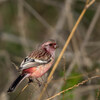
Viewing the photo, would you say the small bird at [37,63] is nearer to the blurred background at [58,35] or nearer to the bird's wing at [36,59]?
the bird's wing at [36,59]

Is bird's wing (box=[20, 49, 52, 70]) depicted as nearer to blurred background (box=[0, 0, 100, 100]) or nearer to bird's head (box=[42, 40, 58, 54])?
bird's head (box=[42, 40, 58, 54])

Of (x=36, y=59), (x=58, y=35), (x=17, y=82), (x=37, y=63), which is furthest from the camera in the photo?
(x=58, y=35)

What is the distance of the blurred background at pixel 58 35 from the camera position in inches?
275

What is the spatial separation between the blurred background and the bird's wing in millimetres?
1254

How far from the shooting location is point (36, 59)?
4719 millimetres

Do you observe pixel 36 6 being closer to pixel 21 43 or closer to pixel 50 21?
pixel 50 21

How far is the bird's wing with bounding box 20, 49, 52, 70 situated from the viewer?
14.4 ft

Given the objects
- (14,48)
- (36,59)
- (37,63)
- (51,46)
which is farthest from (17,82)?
(14,48)

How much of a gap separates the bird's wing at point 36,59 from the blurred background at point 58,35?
125cm

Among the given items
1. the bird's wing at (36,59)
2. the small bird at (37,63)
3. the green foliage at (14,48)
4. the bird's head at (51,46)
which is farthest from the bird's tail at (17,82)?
the green foliage at (14,48)

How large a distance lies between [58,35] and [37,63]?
3.05 meters

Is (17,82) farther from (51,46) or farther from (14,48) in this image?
(14,48)

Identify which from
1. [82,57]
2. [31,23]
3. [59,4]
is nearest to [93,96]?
[82,57]

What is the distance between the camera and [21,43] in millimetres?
8266
